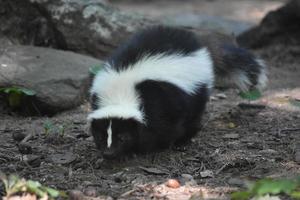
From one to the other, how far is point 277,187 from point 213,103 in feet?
12.1

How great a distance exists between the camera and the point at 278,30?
382 inches

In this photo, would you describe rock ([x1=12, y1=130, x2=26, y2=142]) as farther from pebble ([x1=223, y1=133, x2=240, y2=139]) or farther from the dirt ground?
pebble ([x1=223, y1=133, x2=240, y2=139])

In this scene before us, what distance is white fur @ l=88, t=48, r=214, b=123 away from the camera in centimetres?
513

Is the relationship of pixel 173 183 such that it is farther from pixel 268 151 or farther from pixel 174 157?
pixel 268 151

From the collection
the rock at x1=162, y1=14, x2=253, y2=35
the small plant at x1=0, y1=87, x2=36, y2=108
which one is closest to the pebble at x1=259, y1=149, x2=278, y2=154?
the small plant at x1=0, y1=87, x2=36, y2=108

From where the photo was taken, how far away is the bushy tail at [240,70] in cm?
649

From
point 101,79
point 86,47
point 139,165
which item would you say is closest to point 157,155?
point 139,165

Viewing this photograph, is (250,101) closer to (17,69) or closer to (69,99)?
(69,99)

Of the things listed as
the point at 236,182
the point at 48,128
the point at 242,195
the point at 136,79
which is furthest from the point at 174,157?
the point at 242,195

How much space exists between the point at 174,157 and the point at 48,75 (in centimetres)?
206

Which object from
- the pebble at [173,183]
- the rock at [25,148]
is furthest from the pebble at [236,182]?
the rock at [25,148]

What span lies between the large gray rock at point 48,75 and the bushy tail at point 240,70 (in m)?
1.55

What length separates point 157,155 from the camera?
5559 millimetres

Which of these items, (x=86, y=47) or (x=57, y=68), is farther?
(x=86, y=47)
